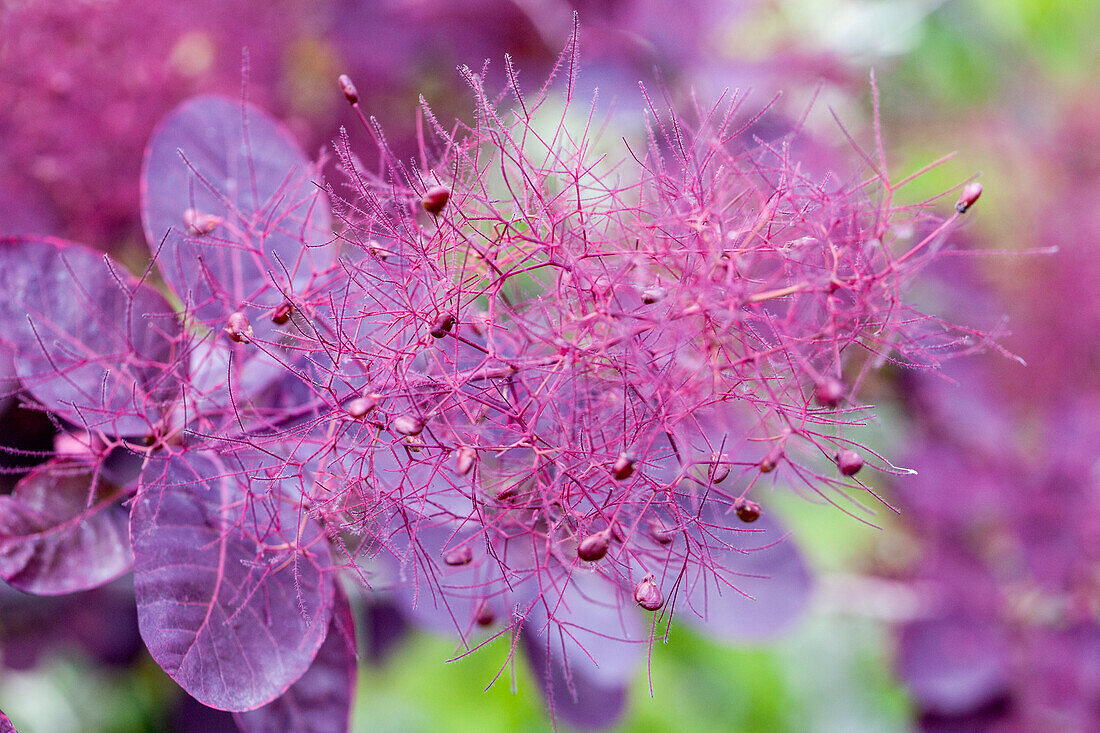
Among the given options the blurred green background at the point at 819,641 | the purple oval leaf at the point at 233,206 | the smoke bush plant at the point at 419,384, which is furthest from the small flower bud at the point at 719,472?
the blurred green background at the point at 819,641

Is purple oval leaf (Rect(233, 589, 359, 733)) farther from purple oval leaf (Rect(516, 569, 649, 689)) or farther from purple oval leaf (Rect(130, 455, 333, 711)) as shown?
purple oval leaf (Rect(516, 569, 649, 689))

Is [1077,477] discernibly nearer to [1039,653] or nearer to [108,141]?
[1039,653]

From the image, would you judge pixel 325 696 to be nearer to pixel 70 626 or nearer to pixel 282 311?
pixel 282 311

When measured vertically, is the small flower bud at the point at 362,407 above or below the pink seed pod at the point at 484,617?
above

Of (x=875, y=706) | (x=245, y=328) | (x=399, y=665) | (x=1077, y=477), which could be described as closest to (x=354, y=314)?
(x=245, y=328)

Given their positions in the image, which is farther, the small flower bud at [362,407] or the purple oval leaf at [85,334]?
the purple oval leaf at [85,334]

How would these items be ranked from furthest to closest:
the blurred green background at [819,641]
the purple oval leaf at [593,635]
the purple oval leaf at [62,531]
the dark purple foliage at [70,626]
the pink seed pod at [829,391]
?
the blurred green background at [819,641]
the dark purple foliage at [70,626]
the purple oval leaf at [593,635]
the purple oval leaf at [62,531]
the pink seed pod at [829,391]

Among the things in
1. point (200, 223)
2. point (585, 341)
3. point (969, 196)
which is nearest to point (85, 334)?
point (200, 223)

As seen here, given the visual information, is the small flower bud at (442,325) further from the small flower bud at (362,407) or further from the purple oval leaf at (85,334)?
the purple oval leaf at (85,334)
